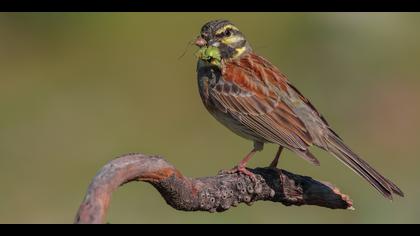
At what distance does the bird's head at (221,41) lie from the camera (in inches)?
291

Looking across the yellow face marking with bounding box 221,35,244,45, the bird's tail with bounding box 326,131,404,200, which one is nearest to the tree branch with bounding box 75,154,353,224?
the bird's tail with bounding box 326,131,404,200

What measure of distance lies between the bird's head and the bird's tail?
90 cm

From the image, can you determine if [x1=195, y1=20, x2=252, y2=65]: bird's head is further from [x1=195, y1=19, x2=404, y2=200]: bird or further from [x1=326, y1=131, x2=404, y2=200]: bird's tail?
[x1=326, y1=131, x2=404, y2=200]: bird's tail

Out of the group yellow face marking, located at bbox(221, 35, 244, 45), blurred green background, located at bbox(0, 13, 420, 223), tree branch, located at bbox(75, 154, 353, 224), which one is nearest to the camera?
tree branch, located at bbox(75, 154, 353, 224)

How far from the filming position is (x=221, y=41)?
7656 millimetres

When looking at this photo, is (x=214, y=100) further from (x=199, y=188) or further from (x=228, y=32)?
(x=199, y=188)

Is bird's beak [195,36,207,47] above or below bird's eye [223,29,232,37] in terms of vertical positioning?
below

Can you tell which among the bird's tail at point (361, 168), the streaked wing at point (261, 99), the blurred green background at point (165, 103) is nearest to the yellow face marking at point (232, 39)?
the streaked wing at point (261, 99)

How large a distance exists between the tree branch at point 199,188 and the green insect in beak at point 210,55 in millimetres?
795

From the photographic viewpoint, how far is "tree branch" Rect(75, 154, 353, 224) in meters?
4.71

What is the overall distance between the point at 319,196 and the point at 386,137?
6.24 meters

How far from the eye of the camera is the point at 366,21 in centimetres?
1402

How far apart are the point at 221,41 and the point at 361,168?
134 cm

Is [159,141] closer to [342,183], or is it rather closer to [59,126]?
[59,126]
